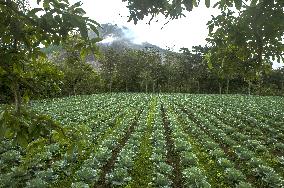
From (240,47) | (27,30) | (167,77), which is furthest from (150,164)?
(167,77)

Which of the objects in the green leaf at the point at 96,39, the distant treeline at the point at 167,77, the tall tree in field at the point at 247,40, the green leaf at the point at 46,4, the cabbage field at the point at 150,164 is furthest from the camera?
the distant treeline at the point at 167,77

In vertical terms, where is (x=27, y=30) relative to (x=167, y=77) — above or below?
below

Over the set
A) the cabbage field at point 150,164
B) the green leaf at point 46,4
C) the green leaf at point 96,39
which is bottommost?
the cabbage field at point 150,164

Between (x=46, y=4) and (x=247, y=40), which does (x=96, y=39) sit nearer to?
(x=46, y=4)

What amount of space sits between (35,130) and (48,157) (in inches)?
446

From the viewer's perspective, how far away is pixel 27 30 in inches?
157

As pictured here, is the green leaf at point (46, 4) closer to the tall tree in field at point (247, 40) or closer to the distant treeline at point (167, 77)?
the tall tree in field at point (247, 40)

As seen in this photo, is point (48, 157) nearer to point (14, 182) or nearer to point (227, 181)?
point (14, 182)

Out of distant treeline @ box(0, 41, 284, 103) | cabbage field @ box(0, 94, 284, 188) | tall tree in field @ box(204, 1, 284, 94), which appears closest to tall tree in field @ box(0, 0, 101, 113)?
tall tree in field @ box(204, 1, 284, 94)

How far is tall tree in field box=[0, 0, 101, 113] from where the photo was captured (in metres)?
3.41

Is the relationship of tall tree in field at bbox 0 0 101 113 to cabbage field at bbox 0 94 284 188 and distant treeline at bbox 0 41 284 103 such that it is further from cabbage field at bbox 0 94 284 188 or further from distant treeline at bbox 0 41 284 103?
distant treeline at bbox 0 41 284 103

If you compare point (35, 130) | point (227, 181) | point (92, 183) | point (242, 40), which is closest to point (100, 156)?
point (92, 183)

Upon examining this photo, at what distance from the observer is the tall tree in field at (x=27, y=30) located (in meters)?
3.41

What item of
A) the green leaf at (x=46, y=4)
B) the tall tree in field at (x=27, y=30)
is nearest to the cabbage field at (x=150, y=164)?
the tall tree in field at (x=27, y=30)
